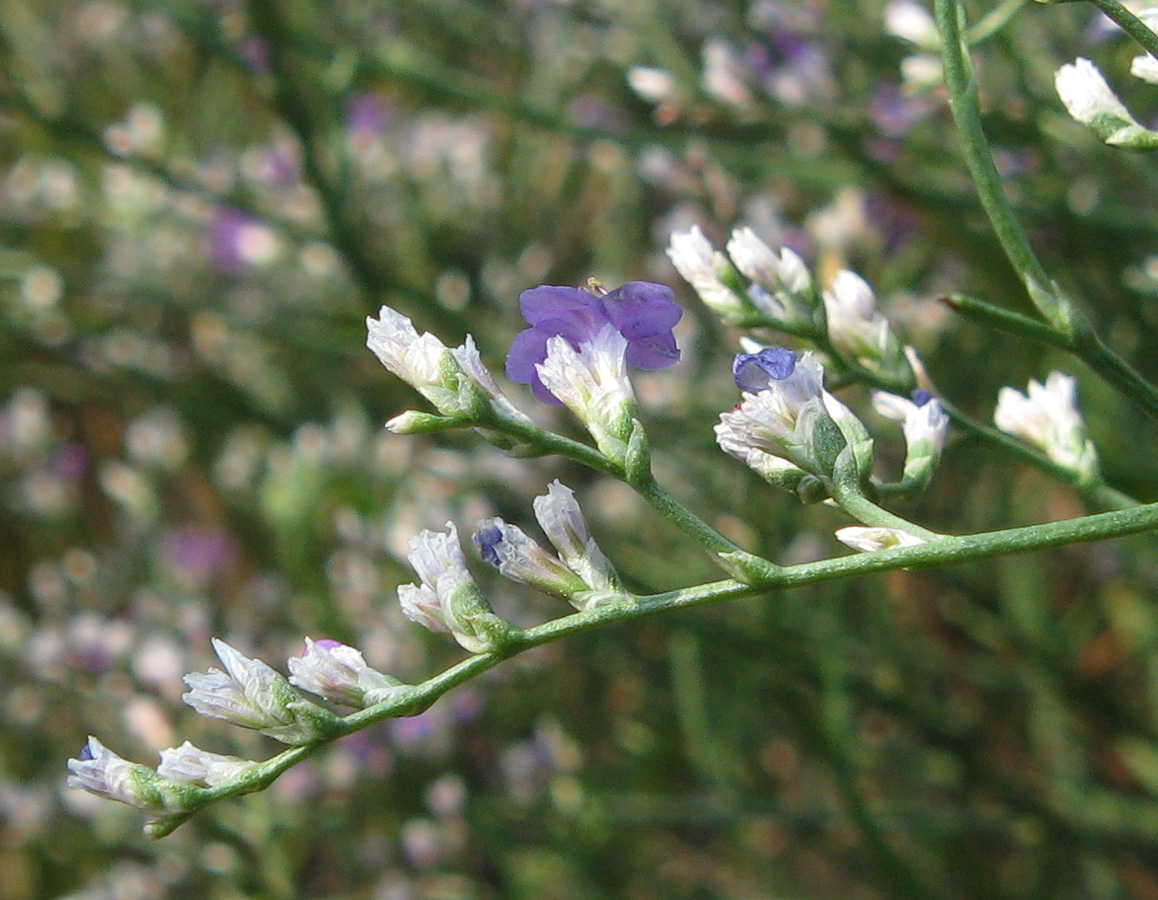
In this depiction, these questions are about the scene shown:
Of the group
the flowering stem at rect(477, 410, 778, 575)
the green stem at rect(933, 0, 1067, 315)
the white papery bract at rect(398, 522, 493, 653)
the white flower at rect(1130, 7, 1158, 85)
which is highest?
the white flower at rect(1130, 7, 1158, 85)

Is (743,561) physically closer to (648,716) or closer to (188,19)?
(188,19)

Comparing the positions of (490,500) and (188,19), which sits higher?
(188,19)

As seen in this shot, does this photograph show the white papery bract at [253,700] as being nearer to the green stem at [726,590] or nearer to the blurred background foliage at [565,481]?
the green stem at [726,590]

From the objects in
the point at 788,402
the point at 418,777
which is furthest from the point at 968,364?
the point at 788,402

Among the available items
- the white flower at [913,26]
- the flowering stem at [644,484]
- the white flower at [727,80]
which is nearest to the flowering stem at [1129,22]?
the flowering stem at [644,484]

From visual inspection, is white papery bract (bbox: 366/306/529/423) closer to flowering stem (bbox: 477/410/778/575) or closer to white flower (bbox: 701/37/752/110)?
flowering stem (bbox: 477/410/778/575)

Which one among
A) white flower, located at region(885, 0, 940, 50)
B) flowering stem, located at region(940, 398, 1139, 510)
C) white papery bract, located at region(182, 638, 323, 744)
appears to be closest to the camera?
white papery bract, located at region(182, 638, 323, 744)

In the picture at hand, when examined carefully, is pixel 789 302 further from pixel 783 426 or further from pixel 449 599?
pixel 449 599

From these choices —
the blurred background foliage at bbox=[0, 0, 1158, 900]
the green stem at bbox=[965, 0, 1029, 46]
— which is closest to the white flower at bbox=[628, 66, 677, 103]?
the blurred background foliage at bbox=[0, 0, 1158, 900]

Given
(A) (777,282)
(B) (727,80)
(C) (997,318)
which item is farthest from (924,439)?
(B) (727,80)
